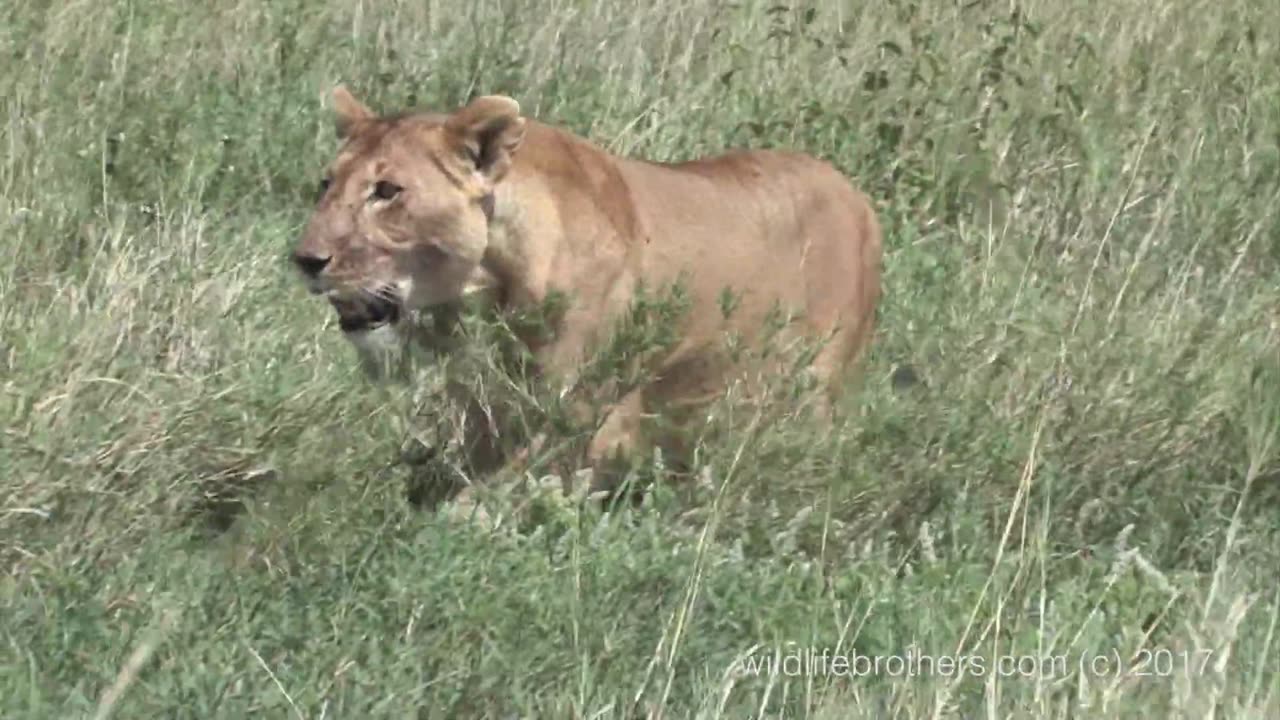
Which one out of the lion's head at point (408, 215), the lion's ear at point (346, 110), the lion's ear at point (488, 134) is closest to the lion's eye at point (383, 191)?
the lion's head at point (408, 215)

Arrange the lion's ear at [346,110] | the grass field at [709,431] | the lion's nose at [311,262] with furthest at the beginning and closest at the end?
the lion's ear at [346,110], the lion's nose at [311,262], the grass field at [709,431]

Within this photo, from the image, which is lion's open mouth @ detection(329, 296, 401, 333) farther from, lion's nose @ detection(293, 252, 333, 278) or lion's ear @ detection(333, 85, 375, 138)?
lion's ear @ detection(333, 85, 375, 138)

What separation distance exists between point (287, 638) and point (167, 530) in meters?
0.67

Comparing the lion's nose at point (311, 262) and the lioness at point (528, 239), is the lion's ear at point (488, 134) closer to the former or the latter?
the lioness at point (528, 239)

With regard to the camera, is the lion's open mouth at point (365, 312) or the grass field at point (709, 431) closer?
the grass field at point (709, 431)

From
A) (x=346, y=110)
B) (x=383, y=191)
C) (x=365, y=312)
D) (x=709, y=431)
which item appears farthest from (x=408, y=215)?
(x=709, y=431)

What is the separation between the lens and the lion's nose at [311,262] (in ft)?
15.6

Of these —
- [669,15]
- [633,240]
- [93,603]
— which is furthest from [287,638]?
[669,15]

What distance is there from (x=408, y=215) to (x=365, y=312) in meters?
0.22

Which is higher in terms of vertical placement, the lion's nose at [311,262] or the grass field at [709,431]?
the lion's nose at [311,262]

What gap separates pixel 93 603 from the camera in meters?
3.67

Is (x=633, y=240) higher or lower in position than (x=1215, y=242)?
higher

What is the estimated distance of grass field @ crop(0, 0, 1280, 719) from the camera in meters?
3.62

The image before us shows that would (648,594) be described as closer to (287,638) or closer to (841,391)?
(287,638)
